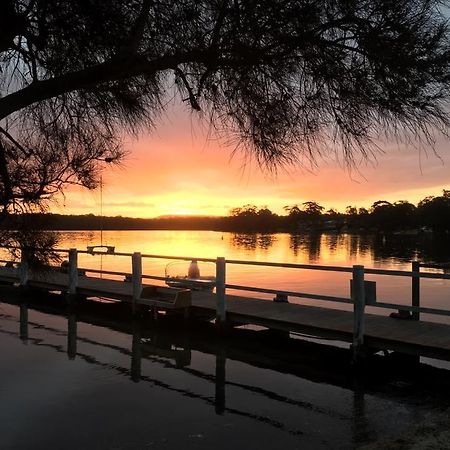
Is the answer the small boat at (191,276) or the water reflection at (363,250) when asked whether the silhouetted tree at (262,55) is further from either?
the water reflection at (363,250)

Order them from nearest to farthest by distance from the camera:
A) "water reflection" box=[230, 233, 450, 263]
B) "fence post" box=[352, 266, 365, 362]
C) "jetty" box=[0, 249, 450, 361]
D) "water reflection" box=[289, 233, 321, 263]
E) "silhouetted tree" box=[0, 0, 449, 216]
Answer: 1. "silhouetted tree" box=[0, 0, 449, 216]
2. "jetty" box=[0, 249, 450, 361]
3. "fence post" box=[352, 266, 365, 362]
4. "water reflection" box=[230, 233, 450, 263]
5. "water reflection" box=[289, 233, 321, 263]

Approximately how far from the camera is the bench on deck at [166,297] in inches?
436

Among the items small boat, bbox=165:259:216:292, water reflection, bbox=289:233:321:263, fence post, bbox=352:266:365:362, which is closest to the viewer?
fence post, bbox=352:266:365:362

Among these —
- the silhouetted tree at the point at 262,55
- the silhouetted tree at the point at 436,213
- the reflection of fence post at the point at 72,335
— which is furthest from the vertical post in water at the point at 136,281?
the silhouetted tree at the point at 436,213

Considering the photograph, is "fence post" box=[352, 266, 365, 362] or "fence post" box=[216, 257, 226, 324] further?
"fence post" box=[216, 257, 226, 324]

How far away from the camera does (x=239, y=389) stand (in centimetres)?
744

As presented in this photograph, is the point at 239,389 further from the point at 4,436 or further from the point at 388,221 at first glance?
the point at 388,221

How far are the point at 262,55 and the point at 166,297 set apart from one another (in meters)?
→ 9.72

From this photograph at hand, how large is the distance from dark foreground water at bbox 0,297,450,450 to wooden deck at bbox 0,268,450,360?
500 millimetres

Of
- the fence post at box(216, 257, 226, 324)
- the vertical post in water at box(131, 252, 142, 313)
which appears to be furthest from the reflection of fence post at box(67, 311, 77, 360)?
the fence post at box(216, 257, 226, 324)

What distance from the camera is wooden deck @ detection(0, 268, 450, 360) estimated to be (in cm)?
770

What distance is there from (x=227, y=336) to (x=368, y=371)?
10.3 ft

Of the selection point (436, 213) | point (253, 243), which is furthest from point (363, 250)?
point (436, 213)

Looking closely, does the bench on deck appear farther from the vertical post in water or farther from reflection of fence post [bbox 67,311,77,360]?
reflection of fence post [bbox 67,311,77,360]
